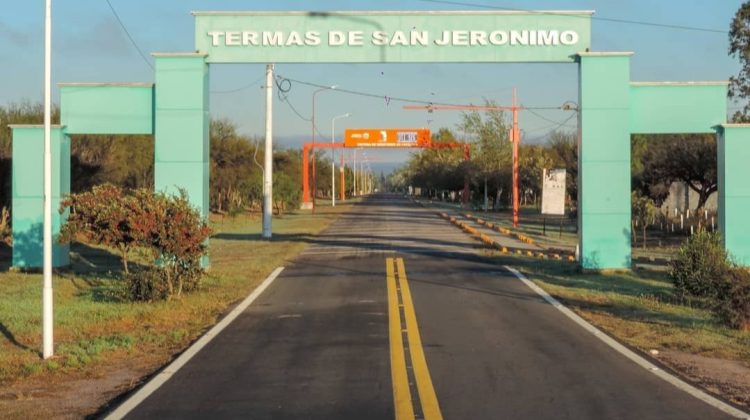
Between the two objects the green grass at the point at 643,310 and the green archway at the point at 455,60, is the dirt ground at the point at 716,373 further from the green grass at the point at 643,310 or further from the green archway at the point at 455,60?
the green archway at the point at 455,60

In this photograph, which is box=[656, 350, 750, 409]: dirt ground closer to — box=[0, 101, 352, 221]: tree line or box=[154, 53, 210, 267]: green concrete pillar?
box=[154, 53, 210, 267]: green concrete pillar

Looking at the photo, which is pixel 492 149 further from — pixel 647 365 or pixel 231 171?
pixel 647 365

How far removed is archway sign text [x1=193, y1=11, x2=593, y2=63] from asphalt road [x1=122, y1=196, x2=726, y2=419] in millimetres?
6754

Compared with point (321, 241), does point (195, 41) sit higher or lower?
higher

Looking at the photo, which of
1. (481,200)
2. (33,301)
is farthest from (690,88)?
(481,200)

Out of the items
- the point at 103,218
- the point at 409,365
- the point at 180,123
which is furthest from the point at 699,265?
the point at 180,123

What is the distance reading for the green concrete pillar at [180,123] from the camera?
24.3 m

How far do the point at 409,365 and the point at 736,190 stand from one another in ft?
52.3

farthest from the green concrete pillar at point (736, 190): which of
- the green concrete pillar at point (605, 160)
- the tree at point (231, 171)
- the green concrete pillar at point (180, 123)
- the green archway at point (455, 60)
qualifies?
the tree at point (231, 171)

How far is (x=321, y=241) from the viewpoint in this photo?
37.4 metres

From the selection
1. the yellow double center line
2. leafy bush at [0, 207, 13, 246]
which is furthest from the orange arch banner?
the yellow double center line

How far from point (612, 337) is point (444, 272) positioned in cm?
1046

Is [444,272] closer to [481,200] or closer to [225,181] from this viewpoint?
[225,181]

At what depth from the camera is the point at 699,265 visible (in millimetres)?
18000
